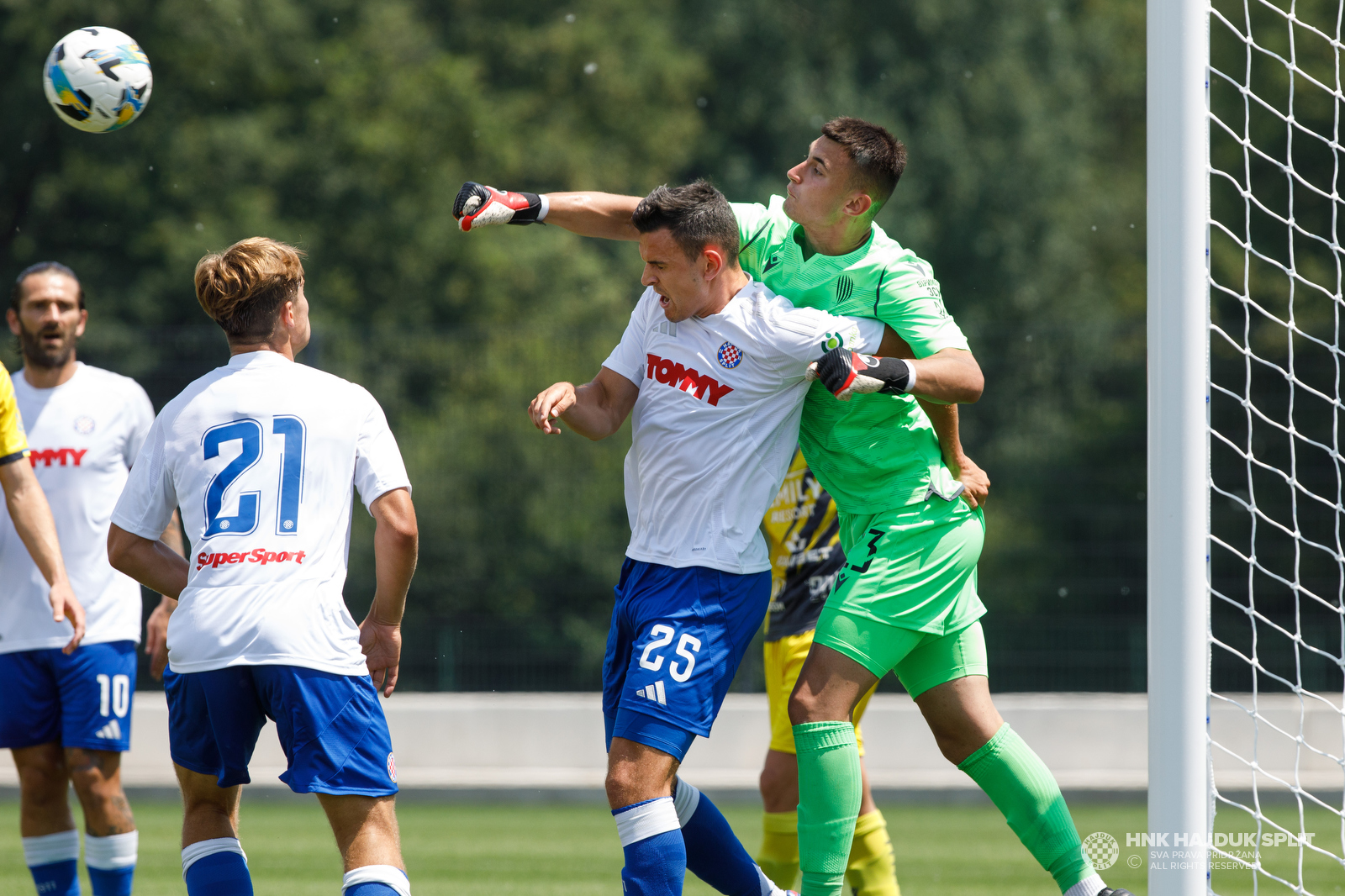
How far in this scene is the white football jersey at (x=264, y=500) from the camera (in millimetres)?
3465

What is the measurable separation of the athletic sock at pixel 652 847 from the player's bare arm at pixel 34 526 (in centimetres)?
220

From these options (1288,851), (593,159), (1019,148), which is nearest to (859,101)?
(1019,148)

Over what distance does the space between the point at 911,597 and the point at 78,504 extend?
Result: 3452 mm

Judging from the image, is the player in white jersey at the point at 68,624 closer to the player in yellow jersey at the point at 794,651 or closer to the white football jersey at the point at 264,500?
the white football jersey at the point at 264,500

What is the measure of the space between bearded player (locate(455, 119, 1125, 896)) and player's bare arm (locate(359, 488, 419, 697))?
1.01 meters

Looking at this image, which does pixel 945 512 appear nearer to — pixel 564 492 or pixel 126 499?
pixel 126 499

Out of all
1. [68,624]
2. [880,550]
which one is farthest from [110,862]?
[880,550]

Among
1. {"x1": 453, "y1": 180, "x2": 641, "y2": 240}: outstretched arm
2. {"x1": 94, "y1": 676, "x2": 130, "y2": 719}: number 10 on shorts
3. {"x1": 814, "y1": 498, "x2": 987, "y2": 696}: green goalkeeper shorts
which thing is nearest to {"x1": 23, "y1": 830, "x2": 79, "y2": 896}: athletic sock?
{"x1": 94, "y1": 676, "x2": 130, "y2": 719}: number 10 on shorts

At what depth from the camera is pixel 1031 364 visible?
11.1 m

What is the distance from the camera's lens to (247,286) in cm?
362

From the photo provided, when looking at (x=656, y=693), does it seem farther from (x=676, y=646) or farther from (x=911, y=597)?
(x=911, y=597)

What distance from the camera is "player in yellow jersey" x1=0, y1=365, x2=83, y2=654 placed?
4.62m

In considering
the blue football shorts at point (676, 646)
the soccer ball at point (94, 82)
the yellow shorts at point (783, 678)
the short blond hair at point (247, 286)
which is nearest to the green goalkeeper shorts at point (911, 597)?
the blue football shorts at point (676, 646)

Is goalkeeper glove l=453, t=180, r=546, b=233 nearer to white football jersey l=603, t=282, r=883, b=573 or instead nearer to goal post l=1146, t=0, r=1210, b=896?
white football jersey l=603, t=282, r=883, b=573
